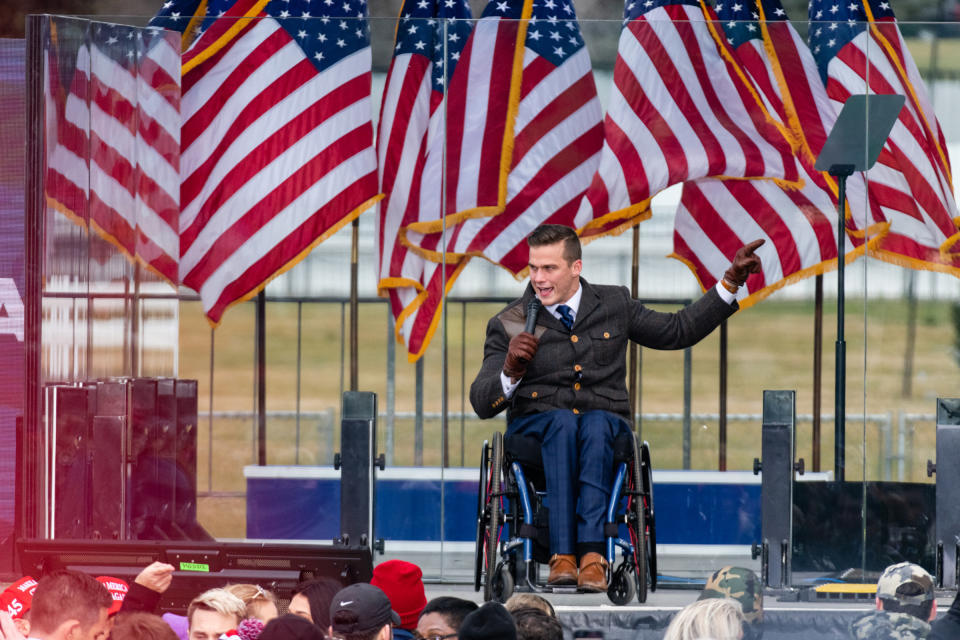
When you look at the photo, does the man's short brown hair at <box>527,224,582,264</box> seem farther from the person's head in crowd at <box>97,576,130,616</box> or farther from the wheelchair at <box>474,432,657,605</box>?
the person's head in crowd at <box>97,576,130,616</box>

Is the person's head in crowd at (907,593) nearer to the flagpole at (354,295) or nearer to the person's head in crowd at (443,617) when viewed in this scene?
the person's head in crowd at (443,617)

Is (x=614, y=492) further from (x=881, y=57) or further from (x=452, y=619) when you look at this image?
(x=881, y=57)

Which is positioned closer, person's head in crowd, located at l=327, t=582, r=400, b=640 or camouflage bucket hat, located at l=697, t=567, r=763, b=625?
person's head in crowd, located at l=327, t=582, r=400, b=640

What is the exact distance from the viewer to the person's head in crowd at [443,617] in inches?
130

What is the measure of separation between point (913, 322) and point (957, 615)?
337 cm

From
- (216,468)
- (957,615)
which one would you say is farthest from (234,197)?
(957,615)

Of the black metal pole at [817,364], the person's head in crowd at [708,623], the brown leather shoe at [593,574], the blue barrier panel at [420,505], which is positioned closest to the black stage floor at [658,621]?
the brown leather shoe at [593,574]

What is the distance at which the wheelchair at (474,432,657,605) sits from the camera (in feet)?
14.5

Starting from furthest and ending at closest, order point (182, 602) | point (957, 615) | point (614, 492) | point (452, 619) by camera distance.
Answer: point (614, 492), point (182, 602), point (452, 619), point (957, 615)

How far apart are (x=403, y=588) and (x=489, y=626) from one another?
1.24 m

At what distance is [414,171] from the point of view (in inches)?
247

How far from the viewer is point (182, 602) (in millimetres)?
4188

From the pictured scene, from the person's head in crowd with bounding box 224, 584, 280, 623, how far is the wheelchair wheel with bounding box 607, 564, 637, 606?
1233 mm

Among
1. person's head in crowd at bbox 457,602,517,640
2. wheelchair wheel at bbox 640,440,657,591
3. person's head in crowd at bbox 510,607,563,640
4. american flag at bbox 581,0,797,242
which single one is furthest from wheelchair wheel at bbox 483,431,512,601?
american flag at bbox 581,0,797,242
